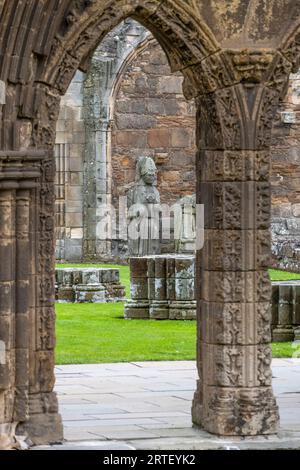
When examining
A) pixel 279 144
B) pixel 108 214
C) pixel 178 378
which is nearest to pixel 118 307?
pixel 178 378

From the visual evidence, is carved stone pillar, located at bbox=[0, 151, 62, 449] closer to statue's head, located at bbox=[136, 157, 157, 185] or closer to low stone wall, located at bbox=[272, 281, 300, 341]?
low stone wall, located at bbox=[272, 281, 300, 341]

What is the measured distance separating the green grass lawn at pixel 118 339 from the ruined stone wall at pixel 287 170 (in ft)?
37.2

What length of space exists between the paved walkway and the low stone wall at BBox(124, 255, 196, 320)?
10.1ft

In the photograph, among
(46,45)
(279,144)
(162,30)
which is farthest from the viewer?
(279,144)

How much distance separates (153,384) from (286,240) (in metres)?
15.7

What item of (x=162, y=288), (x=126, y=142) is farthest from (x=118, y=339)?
(x=126, y=142)

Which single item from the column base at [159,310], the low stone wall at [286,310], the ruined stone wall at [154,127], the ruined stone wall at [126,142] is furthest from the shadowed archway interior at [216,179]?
the ruined stone wall at [154,127]

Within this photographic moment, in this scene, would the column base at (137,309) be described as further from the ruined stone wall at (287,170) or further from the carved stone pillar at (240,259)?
the ruined stone wall at (287,170)

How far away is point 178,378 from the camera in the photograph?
517 inches

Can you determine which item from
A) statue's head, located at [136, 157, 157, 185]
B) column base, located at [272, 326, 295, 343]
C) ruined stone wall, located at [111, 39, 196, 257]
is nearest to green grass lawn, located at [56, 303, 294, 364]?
column base, located at [272, 326, 295, 343]

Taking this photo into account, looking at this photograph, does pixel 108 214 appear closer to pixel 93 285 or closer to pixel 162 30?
pixel 93 285

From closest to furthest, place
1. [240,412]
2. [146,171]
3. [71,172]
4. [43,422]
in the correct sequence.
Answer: [43,422] < [240,412] < [146,171] < [71,172]

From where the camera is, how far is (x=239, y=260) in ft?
33.3

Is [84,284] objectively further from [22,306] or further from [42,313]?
[22,306]
